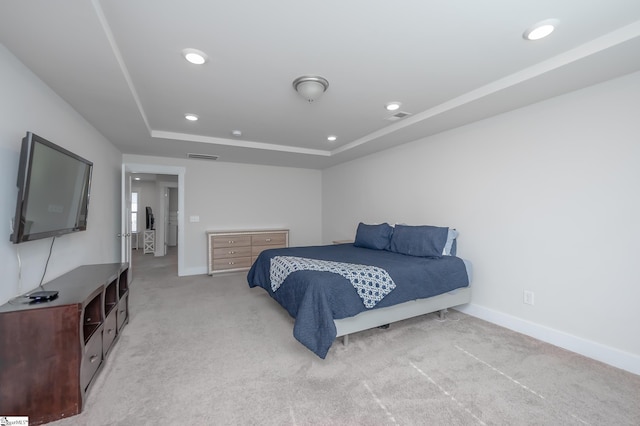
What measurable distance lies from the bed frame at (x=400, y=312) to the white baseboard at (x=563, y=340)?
10.3 inches

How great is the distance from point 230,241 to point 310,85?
380 cm

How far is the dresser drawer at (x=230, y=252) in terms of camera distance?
5352 millimetres

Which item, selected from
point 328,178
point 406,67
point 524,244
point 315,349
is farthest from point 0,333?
point 328,178

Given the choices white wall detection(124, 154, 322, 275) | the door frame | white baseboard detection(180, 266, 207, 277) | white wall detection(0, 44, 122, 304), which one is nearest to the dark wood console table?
white wall detection(0, 44, 122, 304)

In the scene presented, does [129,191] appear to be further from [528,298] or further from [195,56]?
[528,298]

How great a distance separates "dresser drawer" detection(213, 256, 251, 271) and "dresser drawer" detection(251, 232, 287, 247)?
36 centimetres

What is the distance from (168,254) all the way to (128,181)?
3836 millimetres

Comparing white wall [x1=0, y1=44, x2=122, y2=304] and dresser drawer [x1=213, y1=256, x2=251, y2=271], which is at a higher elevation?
white wall [x1=0, y1=44, x2=122, y2=304]

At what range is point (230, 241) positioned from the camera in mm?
5457

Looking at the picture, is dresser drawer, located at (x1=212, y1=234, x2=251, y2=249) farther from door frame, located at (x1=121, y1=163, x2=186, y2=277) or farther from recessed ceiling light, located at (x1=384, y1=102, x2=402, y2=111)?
recessed ceiling light, located at (x1=384, y1=102, x2=402, y2=111)

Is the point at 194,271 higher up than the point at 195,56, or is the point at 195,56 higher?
the point at 195,56

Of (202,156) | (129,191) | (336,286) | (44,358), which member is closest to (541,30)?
(336,286)

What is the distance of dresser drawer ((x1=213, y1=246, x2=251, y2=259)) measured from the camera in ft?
17.6

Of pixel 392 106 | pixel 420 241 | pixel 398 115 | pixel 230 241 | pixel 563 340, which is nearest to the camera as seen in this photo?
pixel 563 340
